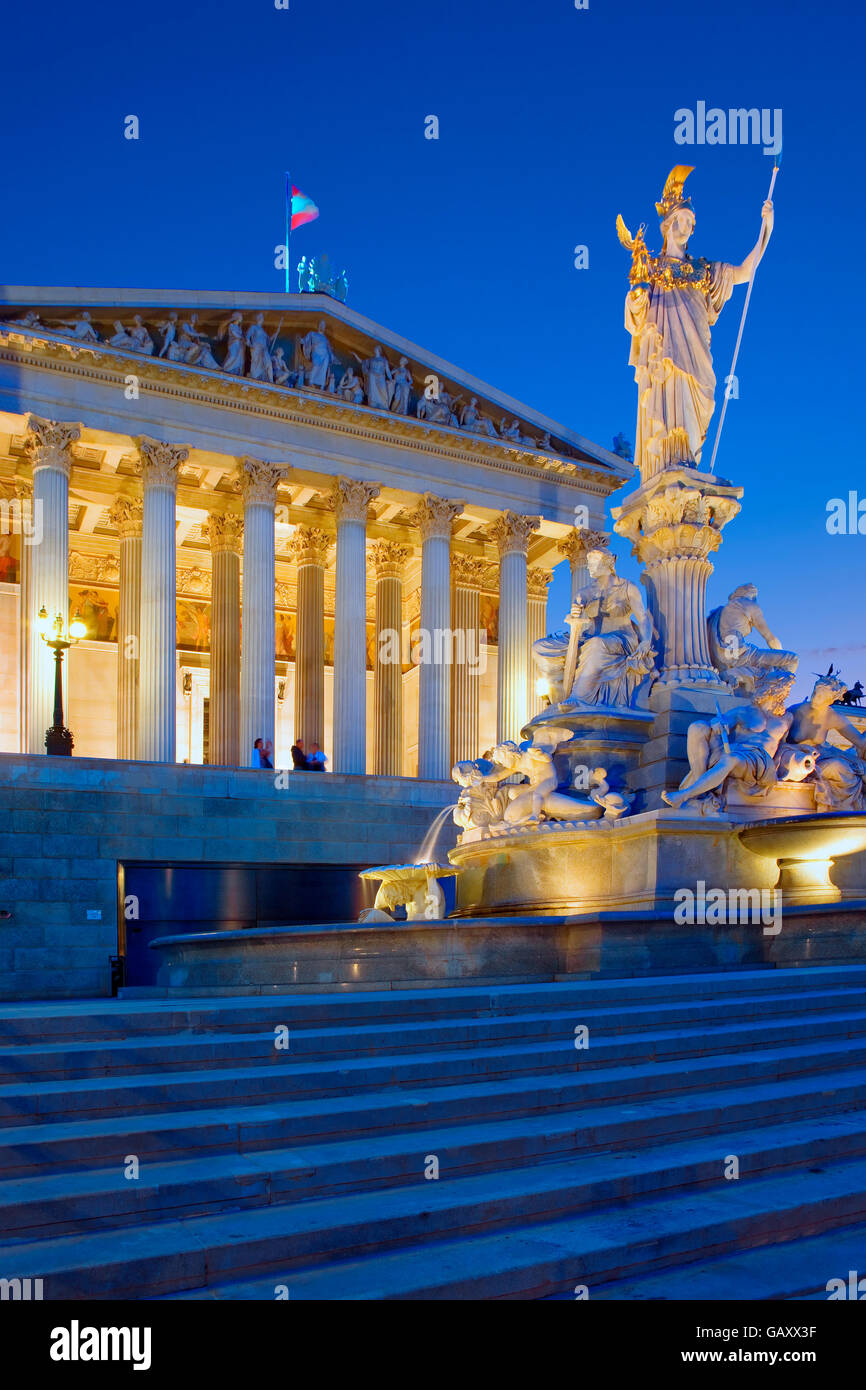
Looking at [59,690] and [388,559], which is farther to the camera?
[388,559]

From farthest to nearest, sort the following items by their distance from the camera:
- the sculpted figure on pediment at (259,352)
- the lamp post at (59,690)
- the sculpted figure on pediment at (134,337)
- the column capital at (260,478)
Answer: the sculpted figure on pediment at (259,352) → the column capital at (260,478) → the sculpted figure on pediment at (134,337) → the lamp post at (59,690)

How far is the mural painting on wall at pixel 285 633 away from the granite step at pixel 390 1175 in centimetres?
3998

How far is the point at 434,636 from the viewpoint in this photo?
38781 mm

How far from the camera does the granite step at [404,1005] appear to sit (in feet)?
26.6

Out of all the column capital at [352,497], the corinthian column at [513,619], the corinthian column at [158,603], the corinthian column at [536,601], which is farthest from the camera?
the corinthian column at [536,601]

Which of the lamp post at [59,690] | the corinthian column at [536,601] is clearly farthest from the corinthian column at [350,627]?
the lamp post at [59,690]

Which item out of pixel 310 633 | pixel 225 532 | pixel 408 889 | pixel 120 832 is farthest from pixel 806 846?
pixel 225 532

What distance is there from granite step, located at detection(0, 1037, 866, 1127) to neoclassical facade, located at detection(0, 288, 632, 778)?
87.0ft

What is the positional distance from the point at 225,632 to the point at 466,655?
8.84m

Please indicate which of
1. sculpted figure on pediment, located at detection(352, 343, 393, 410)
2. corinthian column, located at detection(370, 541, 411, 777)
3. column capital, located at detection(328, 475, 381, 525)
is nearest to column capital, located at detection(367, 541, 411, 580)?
corinthian column, located at detection(370, 541, 411, 777)

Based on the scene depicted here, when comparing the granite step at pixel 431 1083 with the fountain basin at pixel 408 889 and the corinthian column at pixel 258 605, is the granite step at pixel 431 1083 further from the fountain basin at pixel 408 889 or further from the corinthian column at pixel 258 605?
the corinthian column at pixel 258 605

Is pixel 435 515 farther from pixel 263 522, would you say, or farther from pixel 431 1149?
pixel 431 1149

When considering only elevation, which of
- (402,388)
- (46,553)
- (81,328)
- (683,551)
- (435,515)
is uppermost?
(81,328)
